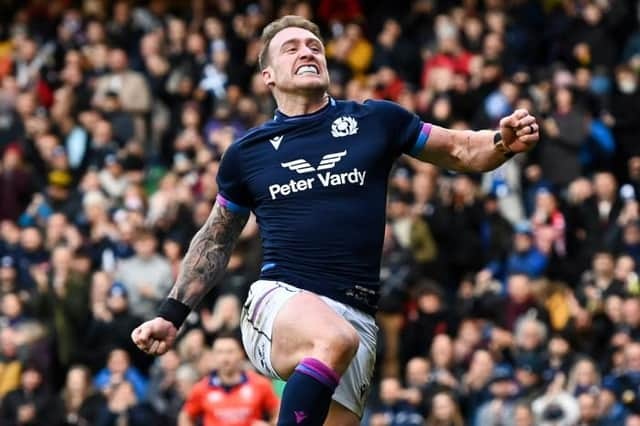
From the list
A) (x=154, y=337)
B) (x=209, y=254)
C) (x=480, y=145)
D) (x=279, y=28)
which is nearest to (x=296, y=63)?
(x=279, y=28)

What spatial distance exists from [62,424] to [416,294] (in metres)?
3.79

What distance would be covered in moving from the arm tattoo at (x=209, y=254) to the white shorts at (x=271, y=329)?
416mm

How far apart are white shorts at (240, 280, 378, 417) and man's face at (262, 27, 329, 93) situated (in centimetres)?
101

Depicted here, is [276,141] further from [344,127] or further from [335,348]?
[335,348]

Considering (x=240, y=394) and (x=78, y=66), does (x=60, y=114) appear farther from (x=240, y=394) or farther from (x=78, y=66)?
(x=240, y=394)

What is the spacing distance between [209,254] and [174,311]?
441mm

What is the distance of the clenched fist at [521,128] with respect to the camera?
848 centimetres

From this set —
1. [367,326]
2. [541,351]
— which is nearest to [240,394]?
[541,351]

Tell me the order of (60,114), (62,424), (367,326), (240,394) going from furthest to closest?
(60,114) → (62,424) → (240,394) → (367,326)

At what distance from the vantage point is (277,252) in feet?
29.0

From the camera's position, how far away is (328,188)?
8.75 meters

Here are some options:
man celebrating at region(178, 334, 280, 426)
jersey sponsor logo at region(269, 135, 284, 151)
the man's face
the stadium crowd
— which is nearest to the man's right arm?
jersey sponsor logo at region(269, 135, 284, 151)

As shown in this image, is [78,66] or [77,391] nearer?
[77,391]

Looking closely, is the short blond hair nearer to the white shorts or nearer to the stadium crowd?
the white shorts
